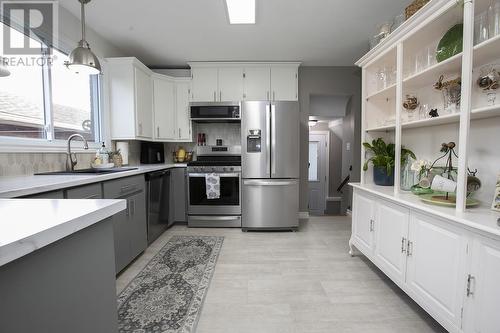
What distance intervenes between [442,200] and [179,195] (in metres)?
3.04

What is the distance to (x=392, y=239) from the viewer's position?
5.83 feet

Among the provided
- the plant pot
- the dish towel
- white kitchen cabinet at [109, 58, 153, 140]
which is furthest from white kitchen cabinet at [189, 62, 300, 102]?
the plant pot

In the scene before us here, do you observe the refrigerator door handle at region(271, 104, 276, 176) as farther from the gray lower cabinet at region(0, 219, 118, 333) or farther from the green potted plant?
the gray lower cabinet at region(0, 219, 118, 333)

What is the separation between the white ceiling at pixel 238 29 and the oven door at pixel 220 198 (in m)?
1.76

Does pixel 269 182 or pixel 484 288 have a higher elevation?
pixel 269 182

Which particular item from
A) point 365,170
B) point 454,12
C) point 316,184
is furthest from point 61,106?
point 316,184

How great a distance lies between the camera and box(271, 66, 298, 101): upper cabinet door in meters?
3.57

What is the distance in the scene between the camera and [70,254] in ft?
2.06

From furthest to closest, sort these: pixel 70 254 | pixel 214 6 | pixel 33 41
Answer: pixel 214 6
pixel 33 41
pixel 70 254

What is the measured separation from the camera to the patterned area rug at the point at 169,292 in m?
1.51

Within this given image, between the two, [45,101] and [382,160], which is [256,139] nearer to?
[382,160]

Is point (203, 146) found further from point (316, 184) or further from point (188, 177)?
point (316, 184)

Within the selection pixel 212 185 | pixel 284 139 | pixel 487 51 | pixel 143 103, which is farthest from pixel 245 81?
pixel 487 51

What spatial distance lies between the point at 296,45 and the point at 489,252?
2880 millimetres
